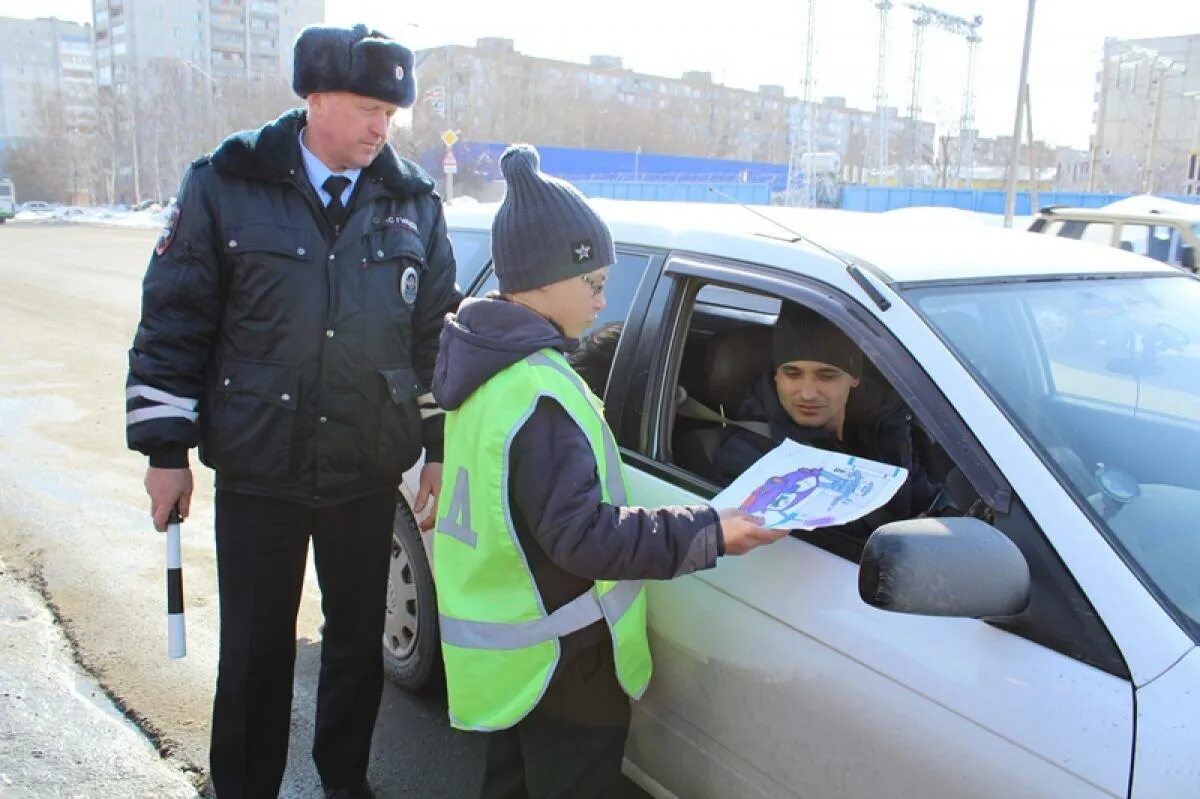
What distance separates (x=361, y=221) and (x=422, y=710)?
1.84m

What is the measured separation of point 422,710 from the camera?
3490 millimetres

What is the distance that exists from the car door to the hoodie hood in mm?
584

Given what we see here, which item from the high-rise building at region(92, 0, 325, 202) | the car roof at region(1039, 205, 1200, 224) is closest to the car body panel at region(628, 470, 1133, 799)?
the car roof at region(1039, 205, 1200, 224)

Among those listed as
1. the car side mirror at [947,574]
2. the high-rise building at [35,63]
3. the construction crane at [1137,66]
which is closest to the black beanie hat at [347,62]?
the car side mirror at [947,574]

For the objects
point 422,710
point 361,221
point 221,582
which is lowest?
point 422,710

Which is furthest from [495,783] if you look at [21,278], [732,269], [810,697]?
[21,278]

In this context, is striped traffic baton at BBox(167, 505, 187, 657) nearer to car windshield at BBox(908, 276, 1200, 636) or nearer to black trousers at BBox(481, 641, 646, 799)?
black trousers at BBox(481, 641, 646, 799)

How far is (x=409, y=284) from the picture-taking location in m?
2.62

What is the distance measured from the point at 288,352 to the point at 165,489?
472 millimetres

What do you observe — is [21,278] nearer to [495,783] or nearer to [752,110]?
[495,783]

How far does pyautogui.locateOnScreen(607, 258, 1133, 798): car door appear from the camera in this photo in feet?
5.24

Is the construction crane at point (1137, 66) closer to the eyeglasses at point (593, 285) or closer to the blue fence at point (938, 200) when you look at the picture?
the blue fence at point (938, 200)

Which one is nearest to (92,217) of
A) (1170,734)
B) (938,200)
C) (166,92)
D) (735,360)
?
(166,92)

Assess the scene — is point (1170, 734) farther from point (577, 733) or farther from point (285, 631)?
point (285, 631)
